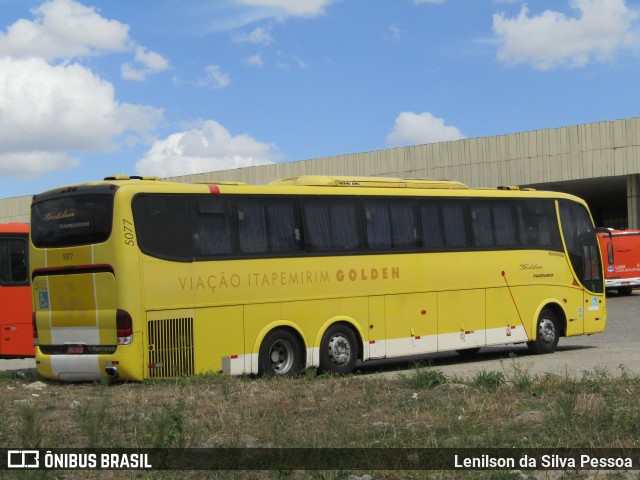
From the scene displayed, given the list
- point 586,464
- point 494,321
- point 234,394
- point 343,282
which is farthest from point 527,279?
point 586,464

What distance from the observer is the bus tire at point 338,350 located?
698 inches

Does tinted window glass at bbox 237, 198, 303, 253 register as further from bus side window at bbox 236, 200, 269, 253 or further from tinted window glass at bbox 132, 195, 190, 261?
tinted window glass at bbox 132, 195, 190, 261

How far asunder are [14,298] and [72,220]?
717cm

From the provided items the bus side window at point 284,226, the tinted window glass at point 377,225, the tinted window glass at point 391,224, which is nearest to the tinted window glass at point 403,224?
the tinted window glass at point 391,224

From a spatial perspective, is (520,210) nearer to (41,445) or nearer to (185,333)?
(185,333)

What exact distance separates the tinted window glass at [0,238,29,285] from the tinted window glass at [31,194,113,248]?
5.95 metres

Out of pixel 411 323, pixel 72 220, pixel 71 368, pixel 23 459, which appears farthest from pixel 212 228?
pixel 23 459

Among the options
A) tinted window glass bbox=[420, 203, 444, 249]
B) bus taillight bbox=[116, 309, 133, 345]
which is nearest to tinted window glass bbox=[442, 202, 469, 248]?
tinted window glass bbox=[420, 203, 444, 249]

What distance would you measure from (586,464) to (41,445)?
4.83 m

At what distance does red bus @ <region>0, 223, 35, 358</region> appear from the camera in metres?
22.3

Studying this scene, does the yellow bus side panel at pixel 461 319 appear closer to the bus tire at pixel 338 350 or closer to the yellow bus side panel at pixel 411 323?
the yellow bus side panel at pixel 411 323

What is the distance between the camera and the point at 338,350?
17953 millimetres

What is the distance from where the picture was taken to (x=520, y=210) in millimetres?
21531

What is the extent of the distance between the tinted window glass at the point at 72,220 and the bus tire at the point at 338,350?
14.4 ft
